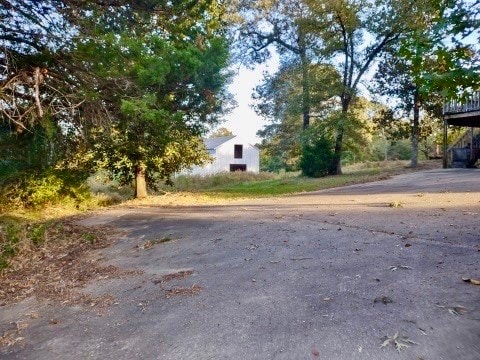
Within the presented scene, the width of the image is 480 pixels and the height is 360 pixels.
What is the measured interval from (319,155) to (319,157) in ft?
0.40

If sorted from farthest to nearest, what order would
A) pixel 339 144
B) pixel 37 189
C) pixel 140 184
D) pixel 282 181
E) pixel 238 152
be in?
1. pixel 238 152
2. pixel 339 144
3. pixel 282 181
4. pixel 140 184
5. pixel 37 189

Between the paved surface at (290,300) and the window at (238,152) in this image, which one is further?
the window at (238,152)

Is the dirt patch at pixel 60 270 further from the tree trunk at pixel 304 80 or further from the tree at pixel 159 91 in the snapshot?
the tree trunk at pixel 304 80

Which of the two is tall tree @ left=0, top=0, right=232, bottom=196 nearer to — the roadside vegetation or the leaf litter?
the roadside vegetation

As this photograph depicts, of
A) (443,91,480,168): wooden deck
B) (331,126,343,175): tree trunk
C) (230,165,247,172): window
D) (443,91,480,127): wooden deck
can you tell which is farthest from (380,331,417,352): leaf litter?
(230,165,247,172): window

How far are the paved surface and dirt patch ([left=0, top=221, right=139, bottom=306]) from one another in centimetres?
22

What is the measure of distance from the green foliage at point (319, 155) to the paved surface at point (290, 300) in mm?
14751

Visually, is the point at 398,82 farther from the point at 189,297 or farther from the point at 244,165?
the point at 244,165

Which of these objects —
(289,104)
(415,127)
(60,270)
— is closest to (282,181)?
(289,104)

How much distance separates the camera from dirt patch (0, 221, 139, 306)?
14.7ft

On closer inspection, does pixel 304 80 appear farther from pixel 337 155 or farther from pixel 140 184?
pixel 140 184

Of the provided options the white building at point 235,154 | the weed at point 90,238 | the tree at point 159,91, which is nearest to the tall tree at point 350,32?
the tree at point 159,91

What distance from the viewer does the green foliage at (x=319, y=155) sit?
20.9 metres

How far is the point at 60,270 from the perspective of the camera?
5.63m
